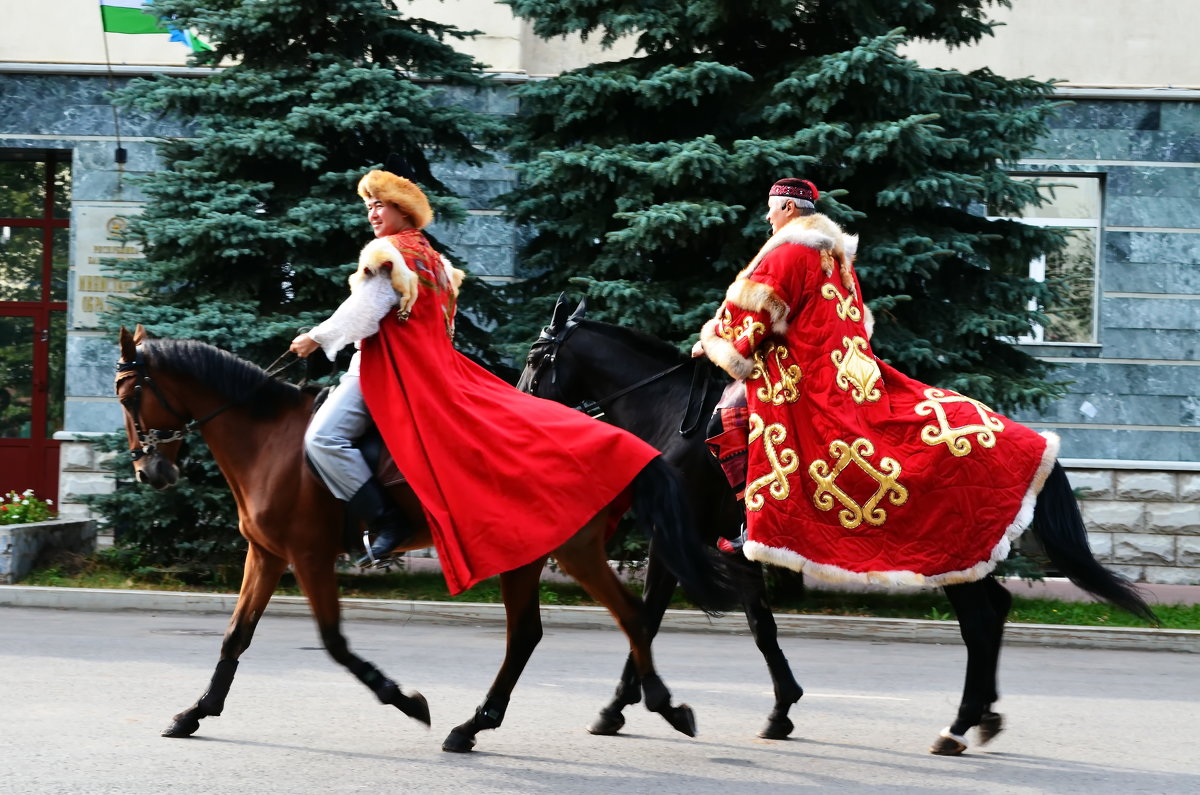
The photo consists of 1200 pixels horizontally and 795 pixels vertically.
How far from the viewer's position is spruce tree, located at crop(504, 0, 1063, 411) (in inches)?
474

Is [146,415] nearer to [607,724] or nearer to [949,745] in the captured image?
[607,724]

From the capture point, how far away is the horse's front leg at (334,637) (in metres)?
6.24

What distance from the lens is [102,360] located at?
1609cm

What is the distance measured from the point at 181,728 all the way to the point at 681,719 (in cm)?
222

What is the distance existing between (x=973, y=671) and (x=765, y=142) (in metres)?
6.44

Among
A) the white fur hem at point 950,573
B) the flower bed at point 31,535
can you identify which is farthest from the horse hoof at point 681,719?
the flower bed at point 31,535

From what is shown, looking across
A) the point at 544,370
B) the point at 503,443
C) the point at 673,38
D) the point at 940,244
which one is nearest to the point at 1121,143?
the point at 940,244

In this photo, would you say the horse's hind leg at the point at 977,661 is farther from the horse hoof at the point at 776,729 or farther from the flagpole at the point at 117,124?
the flagpole at the point at 117,124

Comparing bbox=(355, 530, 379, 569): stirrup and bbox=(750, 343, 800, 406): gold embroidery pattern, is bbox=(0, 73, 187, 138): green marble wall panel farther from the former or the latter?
bbox=(750, 343, 800, 406): gold embroidery pattern

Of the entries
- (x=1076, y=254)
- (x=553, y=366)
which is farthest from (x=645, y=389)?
(x=1076, y=254)

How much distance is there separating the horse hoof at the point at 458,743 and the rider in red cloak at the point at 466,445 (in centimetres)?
64

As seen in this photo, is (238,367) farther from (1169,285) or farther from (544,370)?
(1169,285)

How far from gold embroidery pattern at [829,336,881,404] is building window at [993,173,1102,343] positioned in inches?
415

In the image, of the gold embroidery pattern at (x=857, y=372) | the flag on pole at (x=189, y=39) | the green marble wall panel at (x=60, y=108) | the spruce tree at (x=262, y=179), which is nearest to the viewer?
the gold embroidery pattern at (x=857, y=372)
